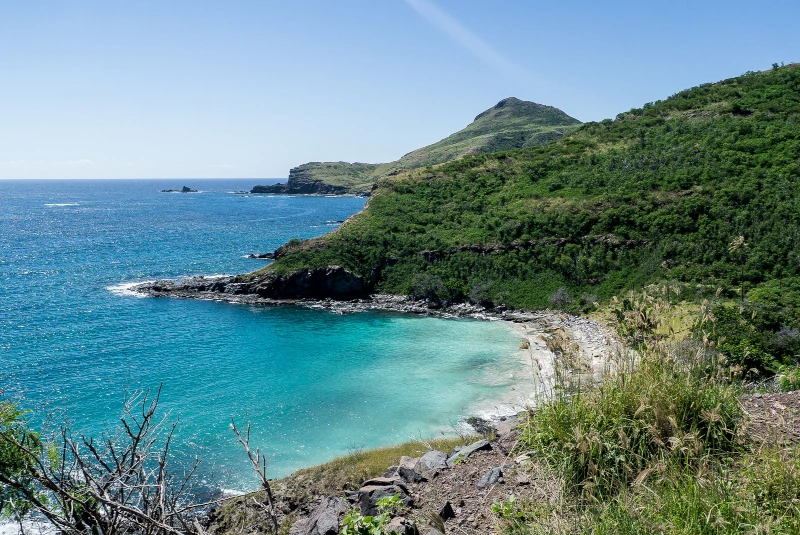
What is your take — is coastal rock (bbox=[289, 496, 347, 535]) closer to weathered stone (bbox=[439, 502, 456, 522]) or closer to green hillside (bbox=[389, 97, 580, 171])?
weathered stone (bbox=[439, 502, 456, 522])

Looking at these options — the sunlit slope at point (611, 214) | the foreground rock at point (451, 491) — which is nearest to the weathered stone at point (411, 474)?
the foreground rock at point (451, 491)

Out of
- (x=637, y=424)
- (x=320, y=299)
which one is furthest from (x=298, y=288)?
(x=637, y=424)

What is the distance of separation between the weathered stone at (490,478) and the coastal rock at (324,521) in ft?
9.93

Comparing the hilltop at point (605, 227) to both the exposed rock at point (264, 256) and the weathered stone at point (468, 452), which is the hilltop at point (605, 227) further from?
the weathered stone at point (468, 452)

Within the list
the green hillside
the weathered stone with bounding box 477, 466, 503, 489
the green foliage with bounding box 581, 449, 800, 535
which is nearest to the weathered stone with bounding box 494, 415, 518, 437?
the weathered stone with bounding box 477, 466, 503, 489

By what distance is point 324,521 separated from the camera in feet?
31.0

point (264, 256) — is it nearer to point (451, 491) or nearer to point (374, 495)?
point (374, 495)

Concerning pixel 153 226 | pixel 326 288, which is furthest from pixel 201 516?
pixel 153 226

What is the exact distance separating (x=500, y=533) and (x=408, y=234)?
2050 inches

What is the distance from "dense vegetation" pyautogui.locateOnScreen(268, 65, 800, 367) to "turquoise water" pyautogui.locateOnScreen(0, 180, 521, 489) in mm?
8250

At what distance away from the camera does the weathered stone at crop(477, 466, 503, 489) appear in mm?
7559

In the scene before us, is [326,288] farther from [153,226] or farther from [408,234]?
[153,226]

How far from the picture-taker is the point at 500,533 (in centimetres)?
562

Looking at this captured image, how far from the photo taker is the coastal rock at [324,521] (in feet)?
29.9
